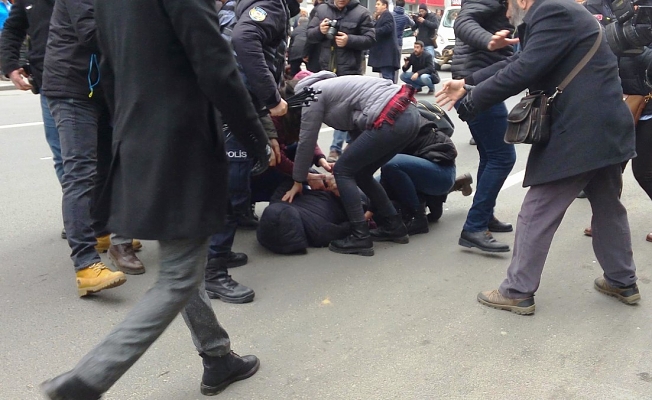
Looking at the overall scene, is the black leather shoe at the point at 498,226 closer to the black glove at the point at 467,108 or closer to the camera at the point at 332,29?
the black glove at the point at 467,108

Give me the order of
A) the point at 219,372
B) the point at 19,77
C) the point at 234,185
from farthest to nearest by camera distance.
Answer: the point at 19,77 < the point at 234,185 < the point at 219,372

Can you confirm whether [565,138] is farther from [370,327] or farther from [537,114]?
[370,327]

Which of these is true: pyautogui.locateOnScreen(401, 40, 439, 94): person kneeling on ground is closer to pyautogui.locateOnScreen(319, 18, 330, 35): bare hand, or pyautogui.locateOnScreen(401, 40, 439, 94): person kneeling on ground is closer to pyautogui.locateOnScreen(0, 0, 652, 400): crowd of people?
pyautogui.locateOnScreen(319, 18, 330, 35): bare hand

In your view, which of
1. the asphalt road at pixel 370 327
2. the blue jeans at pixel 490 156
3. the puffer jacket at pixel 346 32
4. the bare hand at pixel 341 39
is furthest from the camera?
the puffer jacket at pixel 346 32

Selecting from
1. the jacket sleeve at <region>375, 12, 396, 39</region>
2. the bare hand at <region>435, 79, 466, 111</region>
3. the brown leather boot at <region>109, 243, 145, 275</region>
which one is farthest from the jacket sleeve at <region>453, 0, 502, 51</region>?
the jacket sleeve at <region>375, 12, 396, 39</region>

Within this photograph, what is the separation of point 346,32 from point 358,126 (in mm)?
3450

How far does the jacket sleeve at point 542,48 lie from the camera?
334 centimetres

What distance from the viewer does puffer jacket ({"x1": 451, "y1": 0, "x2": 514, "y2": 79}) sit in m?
4.38

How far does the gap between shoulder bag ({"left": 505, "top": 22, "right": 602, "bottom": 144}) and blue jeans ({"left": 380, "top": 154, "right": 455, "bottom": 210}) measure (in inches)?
54.1

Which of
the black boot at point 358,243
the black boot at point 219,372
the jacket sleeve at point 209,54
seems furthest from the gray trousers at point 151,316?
the black boot at point 358,243


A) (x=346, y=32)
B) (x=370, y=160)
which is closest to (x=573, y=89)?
(x=370, y=160)

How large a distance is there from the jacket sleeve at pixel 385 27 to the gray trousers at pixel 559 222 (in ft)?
19.6

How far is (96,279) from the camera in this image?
3756 millimetres

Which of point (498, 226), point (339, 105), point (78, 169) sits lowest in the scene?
point (498, 226)
